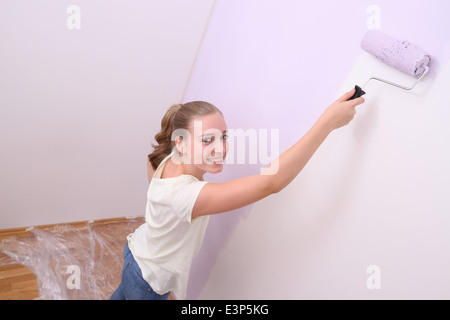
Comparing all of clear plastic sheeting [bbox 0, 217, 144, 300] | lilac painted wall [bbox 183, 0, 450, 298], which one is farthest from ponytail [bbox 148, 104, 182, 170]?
clear plastic sheeting [bbox 0, 217, 144, 300]

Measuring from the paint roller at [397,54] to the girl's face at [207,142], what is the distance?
0.37 metres

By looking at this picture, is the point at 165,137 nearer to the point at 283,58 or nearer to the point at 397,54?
the point at 283,58

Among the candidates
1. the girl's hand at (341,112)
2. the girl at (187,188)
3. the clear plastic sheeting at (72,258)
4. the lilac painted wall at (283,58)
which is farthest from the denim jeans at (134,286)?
the girl's hand at (341,112)

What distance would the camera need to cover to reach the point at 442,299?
0.57 metres

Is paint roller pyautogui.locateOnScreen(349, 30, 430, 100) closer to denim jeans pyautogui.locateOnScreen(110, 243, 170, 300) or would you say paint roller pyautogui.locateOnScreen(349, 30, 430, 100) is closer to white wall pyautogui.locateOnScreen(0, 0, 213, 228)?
denim jeans pyautogui.locateOnScreen(110, 243, 170, 300)

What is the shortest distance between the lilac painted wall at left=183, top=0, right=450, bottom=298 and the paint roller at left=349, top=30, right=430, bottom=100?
2 centimetres

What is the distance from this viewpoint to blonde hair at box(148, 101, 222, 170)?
2.88ft

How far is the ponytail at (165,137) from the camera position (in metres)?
1.01

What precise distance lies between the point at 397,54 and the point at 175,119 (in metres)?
0.59

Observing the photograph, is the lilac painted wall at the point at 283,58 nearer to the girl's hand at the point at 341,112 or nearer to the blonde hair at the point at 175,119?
the girl's hand at the point at 341,112

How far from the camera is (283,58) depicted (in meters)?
0.92

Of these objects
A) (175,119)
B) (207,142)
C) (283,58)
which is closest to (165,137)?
(175,119)

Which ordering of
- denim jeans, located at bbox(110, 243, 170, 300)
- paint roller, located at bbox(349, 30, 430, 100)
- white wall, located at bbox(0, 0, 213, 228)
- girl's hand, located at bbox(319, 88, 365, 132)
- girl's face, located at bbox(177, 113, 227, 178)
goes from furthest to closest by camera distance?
Result: white wall, located at bbox(0, 0, 213, 228) < denim jeans, located at bbox(110, 243, 170, 300) < girl's face, located at bbox(177, 113, 227, 178) < girl's hand, located at bbox(319, 88, 365, 132) < paint roller, located at bbox(349, 30, 430, 100)
